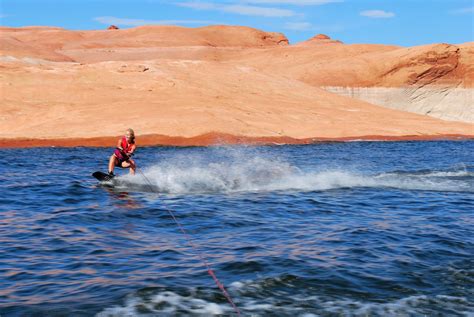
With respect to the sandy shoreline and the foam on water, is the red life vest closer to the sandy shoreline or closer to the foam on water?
the foam on water

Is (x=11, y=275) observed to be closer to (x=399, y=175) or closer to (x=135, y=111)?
(x=399, y=175)

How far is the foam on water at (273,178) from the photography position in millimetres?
16734

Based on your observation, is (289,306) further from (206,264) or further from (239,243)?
(239,243)

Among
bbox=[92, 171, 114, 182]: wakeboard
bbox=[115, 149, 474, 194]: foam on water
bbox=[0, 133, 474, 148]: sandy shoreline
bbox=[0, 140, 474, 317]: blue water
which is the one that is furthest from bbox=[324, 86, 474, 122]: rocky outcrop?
bbox=[92, 171, 114, 182]: wakeboard

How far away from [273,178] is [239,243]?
8850mm

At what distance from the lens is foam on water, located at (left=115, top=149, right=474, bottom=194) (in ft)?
54.9

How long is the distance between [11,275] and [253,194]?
8213 millimetres

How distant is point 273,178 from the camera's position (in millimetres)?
18625

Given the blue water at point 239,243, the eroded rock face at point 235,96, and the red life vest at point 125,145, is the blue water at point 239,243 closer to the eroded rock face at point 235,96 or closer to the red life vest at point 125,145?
the red life vest at point 125,145

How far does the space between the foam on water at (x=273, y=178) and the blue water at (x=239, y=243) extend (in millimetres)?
60

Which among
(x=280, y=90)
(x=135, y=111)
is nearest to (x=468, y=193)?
(x=135, y=111)

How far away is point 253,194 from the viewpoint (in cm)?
1546

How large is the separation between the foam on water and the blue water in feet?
0.20

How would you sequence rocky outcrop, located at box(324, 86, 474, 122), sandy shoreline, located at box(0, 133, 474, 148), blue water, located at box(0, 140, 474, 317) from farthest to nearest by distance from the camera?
rocky outcrop, located at box(324, 86, 474, 122)
sandy shoreline, located at box(0, 133, 474, 148)
blue water, located at box(0, 140, 474, 317)
